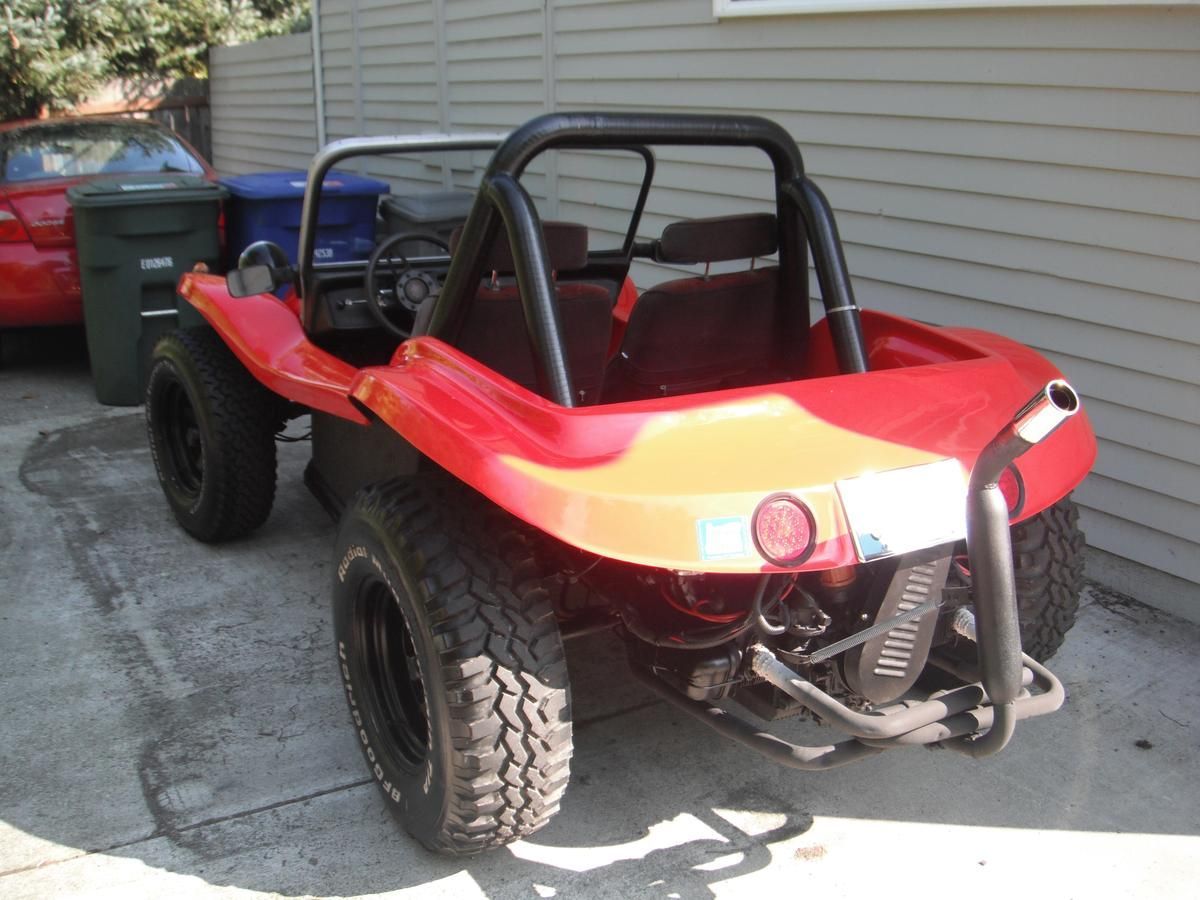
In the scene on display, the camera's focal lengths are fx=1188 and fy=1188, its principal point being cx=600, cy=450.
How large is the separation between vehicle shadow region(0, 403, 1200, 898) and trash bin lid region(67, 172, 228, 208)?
2.63m

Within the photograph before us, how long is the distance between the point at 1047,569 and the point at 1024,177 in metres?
1.83

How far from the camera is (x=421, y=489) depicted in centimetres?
265

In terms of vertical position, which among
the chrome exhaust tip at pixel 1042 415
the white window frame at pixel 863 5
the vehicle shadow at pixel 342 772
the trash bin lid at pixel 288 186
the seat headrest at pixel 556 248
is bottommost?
the vehicle shadow at pixel 342 772

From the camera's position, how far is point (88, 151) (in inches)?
284

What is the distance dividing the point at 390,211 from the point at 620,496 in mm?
6037

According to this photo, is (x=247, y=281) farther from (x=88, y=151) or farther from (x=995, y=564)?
(x=88, y=151)

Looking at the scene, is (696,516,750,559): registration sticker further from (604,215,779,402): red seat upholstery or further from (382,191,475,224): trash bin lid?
(382,191,475,224): trash bin lid

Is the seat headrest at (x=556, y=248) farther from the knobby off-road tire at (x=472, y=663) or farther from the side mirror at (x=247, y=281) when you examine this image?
the side mirror at (x=247, y=281)

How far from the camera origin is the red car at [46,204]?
6.43 metres

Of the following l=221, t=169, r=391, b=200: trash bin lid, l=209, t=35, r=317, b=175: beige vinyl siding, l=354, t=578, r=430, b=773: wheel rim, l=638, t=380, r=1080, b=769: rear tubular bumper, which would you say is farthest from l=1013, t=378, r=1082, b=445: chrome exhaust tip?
l=209, t=35, r=317, b=175: beige vinyl siding

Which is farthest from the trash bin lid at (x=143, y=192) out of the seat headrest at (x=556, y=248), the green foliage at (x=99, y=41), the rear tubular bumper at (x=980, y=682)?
the green foliage at (x=99, y=41)

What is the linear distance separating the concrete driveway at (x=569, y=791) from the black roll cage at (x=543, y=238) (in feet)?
3.55

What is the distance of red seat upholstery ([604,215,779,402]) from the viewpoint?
294 centimetres

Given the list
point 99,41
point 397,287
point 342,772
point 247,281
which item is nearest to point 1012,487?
point 342,772
